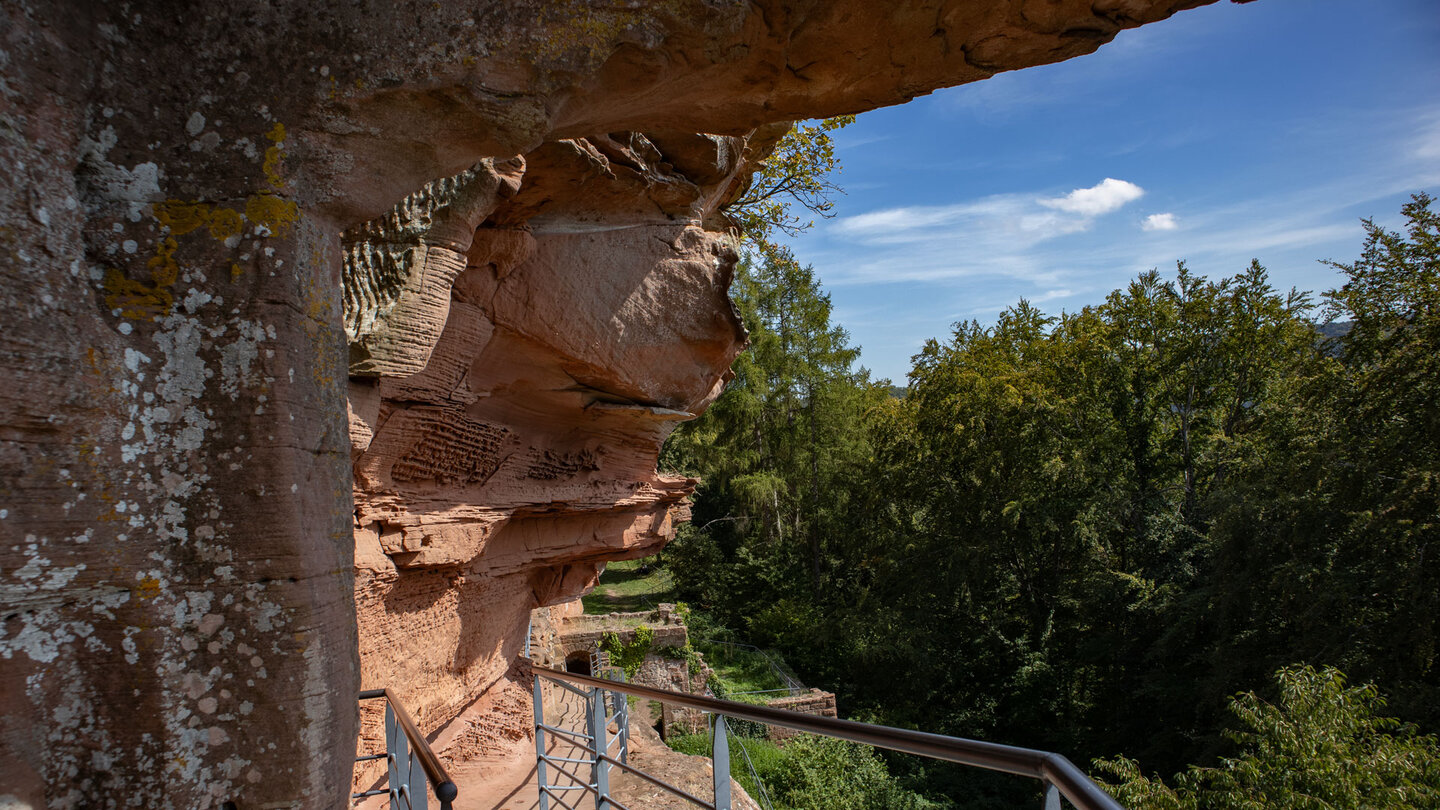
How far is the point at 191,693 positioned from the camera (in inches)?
75.3

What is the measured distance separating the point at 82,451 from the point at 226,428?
29cm

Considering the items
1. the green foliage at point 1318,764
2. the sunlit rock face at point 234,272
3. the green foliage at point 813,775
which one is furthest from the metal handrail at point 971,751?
the green foliage at point 813,775

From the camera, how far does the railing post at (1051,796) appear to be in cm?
149

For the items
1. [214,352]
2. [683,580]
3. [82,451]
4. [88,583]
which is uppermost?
[214,352]

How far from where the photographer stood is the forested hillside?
452 inches

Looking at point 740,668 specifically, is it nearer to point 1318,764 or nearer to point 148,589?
point 1318,764

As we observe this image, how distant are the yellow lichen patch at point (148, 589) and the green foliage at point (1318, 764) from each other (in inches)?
365

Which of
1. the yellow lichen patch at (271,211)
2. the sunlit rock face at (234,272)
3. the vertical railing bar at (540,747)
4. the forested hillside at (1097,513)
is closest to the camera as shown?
the sunlit rock face at (234,272)

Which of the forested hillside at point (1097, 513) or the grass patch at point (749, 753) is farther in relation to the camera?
the grass patch at point (749, 753)

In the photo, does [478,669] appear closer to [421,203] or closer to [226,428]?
[421,203]

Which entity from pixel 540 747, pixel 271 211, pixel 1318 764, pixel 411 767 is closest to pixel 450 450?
pixel 540 747

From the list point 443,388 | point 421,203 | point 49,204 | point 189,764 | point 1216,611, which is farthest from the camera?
point 1216,611

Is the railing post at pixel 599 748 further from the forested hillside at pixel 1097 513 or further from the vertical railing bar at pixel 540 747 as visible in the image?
the forested hillside at pixel 1097 513

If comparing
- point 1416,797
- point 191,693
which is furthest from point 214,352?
point 1416,797
